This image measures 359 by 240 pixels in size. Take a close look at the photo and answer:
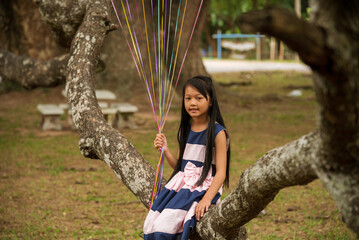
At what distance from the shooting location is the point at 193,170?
318 centimetres

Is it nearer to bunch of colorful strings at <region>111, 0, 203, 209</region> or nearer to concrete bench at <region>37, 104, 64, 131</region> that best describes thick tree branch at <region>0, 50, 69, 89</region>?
bunch of colorful strings at <region>111, 0, 203, 209</region>

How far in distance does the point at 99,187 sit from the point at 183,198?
3.49 metres

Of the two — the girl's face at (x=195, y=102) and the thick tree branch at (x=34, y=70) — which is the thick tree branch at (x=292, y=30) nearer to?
the girl's face at (x=195, y=102)

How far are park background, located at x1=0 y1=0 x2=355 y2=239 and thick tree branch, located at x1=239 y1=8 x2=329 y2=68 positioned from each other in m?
0.20

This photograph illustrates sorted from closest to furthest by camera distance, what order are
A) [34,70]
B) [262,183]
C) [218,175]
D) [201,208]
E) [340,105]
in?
[340,105]
[262,183]
[201,208]
[218,175]
[34,70]

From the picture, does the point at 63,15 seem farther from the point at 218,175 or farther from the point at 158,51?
the point at 218,175

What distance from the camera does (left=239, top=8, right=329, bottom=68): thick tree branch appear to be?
1572 mm

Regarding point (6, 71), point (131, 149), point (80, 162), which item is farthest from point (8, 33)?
point (131, 149)

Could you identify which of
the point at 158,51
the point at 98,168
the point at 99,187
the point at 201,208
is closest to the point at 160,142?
the point at 201,208

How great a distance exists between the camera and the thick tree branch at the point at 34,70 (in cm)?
481

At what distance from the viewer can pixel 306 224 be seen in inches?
195

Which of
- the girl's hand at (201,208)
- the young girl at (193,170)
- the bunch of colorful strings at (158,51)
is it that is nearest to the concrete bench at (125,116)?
the bunch of colorful strings at (158,51)

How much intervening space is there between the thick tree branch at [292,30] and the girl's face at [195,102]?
1511 mm

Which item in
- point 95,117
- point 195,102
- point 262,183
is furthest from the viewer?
point 95,117
